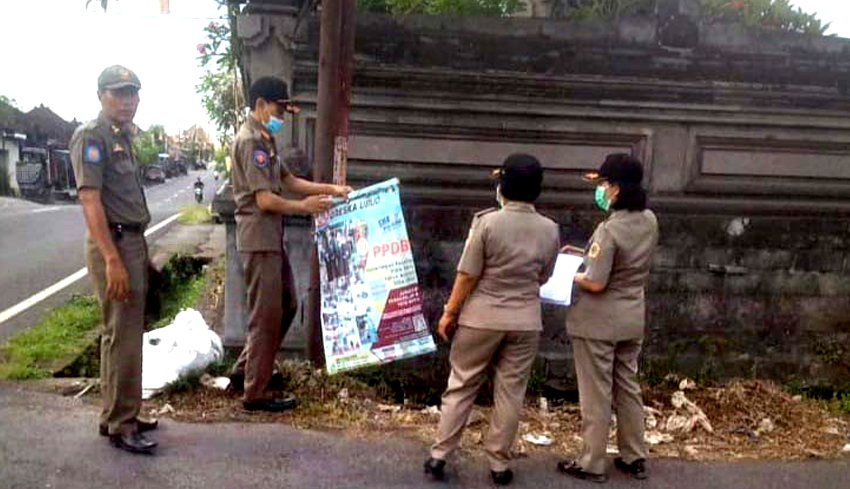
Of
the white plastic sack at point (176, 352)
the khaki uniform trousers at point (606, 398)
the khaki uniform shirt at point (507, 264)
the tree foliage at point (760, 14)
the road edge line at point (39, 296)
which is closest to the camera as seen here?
the khaki uniform shirt at point (507, 264)

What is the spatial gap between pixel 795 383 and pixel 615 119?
242cm

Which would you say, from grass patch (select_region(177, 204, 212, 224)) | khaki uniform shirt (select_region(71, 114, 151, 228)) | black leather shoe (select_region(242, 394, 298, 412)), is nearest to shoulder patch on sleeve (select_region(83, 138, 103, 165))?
khaki uniform shirt (select_region(71, 114, 151, 228))

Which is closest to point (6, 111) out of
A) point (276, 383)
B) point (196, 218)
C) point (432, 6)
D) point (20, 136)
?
point (20, 136)

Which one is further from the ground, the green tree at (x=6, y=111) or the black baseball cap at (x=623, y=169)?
the black baseball cap at (x=623, y=169)

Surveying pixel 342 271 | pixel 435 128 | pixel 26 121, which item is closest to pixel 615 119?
pixel 435 128

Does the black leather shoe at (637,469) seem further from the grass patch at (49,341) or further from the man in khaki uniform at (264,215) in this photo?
the grass patch at (49,341)

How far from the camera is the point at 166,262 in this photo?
32.0ft

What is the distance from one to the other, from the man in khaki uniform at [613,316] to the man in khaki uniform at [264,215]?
4.98ft

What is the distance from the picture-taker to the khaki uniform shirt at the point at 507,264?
338 centimetres

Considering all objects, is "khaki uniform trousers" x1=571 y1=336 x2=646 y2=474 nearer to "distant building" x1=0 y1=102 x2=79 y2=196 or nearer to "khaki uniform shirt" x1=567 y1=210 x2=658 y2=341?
"khaki uniform shirt" x1=567 y1=210 x2=658 y2=341

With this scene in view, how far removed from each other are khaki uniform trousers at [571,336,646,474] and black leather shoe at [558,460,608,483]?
27 millimetres

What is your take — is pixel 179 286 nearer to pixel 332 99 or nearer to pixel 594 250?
pixel 332 99

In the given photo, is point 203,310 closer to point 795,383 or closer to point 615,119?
point 615,119

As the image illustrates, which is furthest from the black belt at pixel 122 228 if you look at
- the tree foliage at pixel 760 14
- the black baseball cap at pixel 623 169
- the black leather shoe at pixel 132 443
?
the tree foliage at pixel 760 14
